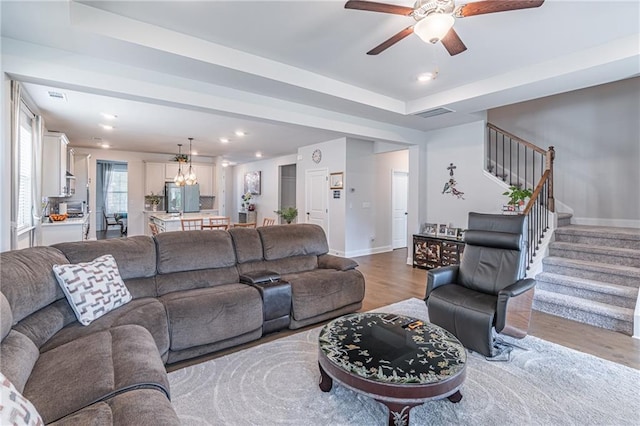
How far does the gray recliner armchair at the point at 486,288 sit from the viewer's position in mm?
2463

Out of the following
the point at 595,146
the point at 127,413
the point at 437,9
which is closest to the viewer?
the point at 127,413

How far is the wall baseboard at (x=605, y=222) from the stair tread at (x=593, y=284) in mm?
2007

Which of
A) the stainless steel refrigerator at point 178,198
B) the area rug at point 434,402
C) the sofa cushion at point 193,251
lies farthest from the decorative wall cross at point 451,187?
the stainless steel refrigerator at point 178,198

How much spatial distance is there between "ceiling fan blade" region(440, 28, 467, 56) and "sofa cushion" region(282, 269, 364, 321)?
92.2 inches

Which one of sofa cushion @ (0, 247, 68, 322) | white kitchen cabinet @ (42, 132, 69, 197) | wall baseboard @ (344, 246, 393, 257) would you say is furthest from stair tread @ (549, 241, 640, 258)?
white kitchen cabinet @ (42, 132, 69, 197)

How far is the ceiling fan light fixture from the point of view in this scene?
2.00 m

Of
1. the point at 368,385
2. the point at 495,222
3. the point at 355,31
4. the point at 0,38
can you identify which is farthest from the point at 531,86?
the point at 0,38

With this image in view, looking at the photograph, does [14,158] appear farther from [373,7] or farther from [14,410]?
[373,7]

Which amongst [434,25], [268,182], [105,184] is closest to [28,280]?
[434,25]

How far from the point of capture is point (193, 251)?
2961 mm

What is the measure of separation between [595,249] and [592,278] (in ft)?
1.44

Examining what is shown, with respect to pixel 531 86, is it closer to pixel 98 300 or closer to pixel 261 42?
pixel 261 42

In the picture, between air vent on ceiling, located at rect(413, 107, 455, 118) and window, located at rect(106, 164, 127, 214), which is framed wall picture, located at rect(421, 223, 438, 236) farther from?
window, located at rect(106, 164, 127, 214)

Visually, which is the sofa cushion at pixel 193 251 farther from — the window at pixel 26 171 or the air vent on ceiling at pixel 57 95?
the air vent on ceiling at pixel 57 95
